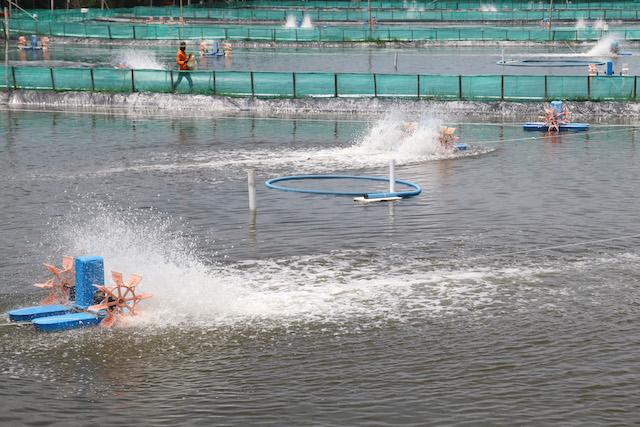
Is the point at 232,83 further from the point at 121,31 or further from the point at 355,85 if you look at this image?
the point at 121,31

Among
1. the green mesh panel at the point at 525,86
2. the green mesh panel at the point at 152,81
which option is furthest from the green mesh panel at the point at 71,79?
the green mesh panel at the point at 525,86

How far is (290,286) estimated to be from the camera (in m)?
22.2

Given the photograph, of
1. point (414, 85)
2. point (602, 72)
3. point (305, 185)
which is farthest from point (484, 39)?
point (305, 185)

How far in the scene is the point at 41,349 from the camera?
18484 mm

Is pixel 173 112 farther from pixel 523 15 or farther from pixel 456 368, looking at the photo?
pixel 523 15

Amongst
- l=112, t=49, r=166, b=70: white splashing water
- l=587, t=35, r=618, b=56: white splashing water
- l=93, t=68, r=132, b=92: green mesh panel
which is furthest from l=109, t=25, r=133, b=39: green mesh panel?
l=93, t=68, r=132, b=92: green mesh panel

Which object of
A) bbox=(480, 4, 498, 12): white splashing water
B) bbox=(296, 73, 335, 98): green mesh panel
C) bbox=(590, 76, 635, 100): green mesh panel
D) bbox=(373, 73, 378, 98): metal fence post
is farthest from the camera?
bbox=(480, 4, 498, 12): white splashing water

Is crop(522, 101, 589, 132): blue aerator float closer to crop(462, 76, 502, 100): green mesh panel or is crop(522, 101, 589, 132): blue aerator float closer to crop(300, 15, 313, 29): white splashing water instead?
crop(462, 76, 502, 100): green mesh panel

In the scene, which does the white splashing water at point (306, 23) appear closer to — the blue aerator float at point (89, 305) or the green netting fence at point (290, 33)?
the green netting fence at point (290, 33)

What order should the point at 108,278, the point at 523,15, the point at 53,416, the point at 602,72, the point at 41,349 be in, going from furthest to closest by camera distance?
the point at 523,15
the point at 602,72
the point at 108,278
the point at 41,349
the point at 53,416

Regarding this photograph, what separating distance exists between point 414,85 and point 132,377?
37.9 meters

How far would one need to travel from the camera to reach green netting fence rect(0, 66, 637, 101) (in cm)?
5162

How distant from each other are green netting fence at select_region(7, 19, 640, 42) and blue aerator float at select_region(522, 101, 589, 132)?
174 ft

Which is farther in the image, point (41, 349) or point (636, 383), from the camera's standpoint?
point (41, 349)
